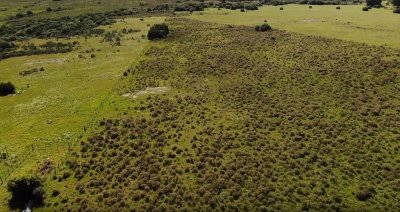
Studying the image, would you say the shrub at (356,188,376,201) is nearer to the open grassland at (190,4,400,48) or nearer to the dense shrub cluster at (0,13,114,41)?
the open grassland at (190,4,400,48)

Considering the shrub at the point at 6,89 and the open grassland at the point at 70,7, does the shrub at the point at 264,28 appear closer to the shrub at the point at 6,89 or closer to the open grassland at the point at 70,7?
the shrub at the point at 6,89

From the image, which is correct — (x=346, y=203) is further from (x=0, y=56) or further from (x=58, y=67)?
(x=0, y=56)

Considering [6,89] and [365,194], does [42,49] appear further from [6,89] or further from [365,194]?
[365,194]

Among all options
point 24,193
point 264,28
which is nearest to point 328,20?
point 264,28

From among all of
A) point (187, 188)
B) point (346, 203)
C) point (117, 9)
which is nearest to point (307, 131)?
point (346, 203)

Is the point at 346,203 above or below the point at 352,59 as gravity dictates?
below

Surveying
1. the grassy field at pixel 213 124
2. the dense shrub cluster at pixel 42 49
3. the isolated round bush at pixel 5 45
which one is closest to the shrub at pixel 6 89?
the grassy field at pixel 213 124

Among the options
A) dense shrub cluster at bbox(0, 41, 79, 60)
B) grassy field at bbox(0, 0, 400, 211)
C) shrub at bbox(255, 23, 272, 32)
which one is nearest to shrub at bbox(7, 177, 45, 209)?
grassy field at bbox(0, 0, 400, 211)
